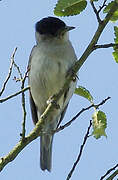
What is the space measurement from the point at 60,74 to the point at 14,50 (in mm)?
1476

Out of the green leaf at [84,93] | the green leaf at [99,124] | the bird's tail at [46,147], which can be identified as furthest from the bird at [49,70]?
the green leaf at [99,124]

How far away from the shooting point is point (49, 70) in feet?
17.9

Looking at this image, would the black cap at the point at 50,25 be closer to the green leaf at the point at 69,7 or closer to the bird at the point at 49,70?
the bird at the point at 49,70

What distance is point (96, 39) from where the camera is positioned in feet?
11.6

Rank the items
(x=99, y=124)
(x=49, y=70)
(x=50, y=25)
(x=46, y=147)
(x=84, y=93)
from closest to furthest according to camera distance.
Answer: (x=99, y=124), (x=84, y=93), (x=49, y=70), (x=46, y=147), (x=50, y=25)

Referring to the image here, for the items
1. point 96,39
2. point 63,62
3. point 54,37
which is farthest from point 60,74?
point 96,39

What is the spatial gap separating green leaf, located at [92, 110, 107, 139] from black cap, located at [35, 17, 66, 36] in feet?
9.13

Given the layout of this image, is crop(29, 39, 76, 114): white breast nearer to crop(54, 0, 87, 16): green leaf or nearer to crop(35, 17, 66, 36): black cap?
crop(35, 17, 66, 36): black cap

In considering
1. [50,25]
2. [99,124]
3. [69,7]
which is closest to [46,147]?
[50,25]

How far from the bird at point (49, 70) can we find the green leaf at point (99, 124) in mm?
1677

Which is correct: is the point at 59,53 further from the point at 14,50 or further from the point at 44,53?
the point at 14,50

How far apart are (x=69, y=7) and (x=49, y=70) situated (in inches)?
79.6

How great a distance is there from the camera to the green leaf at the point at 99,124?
329 centimetres

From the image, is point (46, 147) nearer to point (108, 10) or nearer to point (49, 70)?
point (49, 70)
